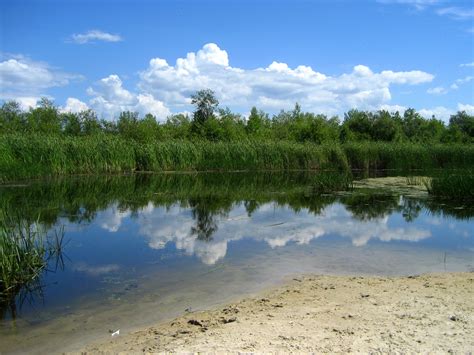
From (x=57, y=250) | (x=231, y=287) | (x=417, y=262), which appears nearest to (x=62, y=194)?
(x=57, y=250)

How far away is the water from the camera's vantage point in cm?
566

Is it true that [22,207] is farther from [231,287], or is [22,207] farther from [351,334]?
[351,334]

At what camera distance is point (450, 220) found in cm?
1288

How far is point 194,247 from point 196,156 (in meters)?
21.7

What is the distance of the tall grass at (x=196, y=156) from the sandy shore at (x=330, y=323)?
17.3m

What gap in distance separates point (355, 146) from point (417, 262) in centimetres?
2692

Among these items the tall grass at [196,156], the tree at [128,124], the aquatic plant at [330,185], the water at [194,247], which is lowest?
the water at [194,247]

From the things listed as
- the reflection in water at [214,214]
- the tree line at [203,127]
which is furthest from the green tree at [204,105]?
the reflection in water at [214,214]

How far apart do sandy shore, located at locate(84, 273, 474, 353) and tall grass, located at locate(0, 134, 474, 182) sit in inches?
680

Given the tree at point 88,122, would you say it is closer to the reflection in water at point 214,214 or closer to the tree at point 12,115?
the tree at point 12,115

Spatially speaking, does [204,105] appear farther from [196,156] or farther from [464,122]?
[464,122]

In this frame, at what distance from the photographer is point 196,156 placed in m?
30.6

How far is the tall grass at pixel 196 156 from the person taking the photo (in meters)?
22.0

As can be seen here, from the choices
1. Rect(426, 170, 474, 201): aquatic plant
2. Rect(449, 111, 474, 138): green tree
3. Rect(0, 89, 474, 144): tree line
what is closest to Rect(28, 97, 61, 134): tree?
Rect(0, 89, 474, 144): tree line
